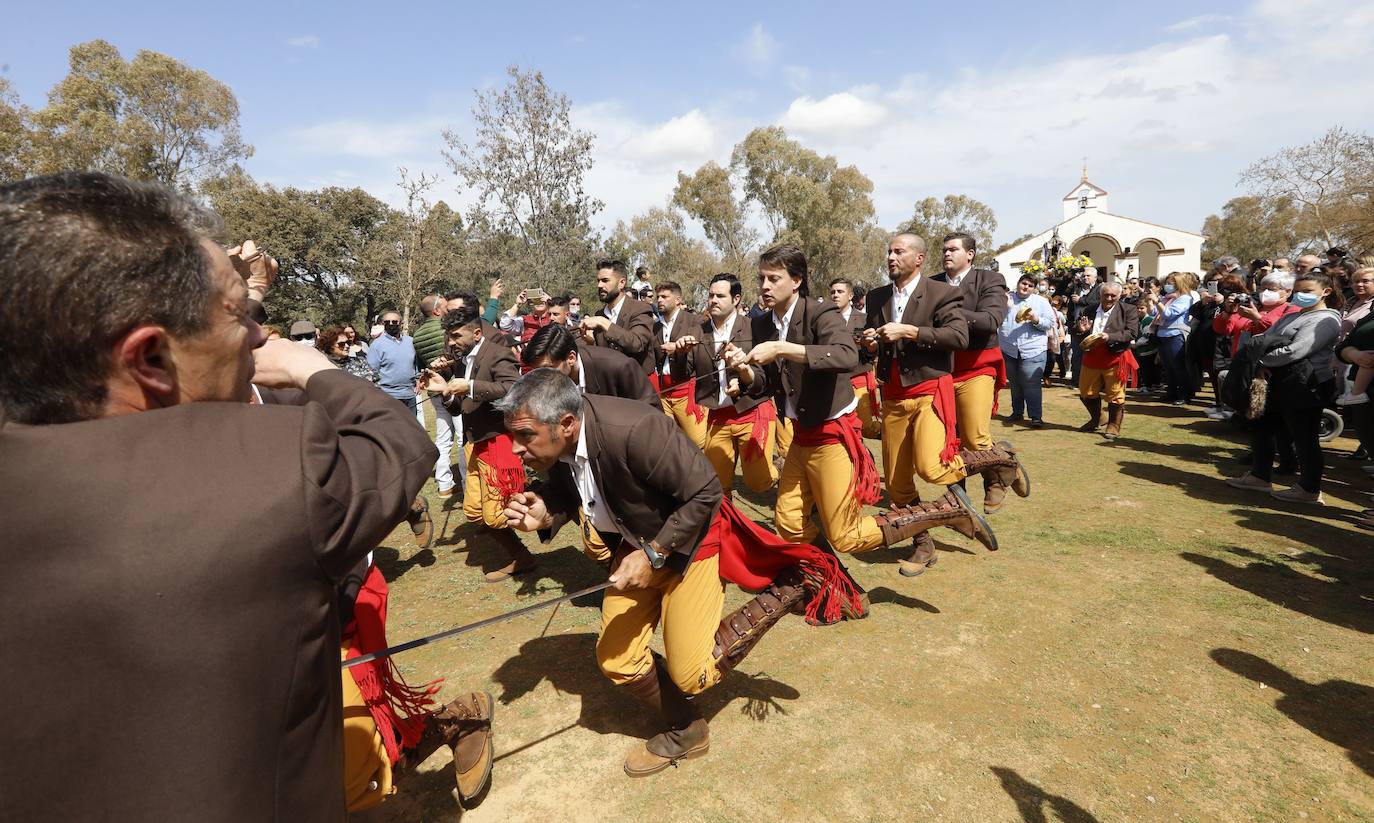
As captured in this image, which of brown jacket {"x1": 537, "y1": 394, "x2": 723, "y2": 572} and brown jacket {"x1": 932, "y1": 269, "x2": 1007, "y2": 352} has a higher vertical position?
brown jacket {"x1": 932, "y1": 269, "x2": 1007, "y2": 352}

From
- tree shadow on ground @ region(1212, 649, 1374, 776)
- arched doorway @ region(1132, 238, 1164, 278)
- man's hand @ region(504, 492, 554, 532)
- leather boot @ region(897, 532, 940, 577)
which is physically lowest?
tree shadow on ground @ region(1212, 649, 1374, 776)

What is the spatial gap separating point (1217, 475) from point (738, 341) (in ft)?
19.3

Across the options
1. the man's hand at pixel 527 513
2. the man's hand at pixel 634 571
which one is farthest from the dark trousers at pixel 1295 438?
the man's hand at pixel 527 513

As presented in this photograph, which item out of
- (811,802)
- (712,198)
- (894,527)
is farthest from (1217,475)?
(712,198)

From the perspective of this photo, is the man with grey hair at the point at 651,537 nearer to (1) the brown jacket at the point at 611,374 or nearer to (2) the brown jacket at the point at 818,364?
(2) the brown jacket at the point at 818,364

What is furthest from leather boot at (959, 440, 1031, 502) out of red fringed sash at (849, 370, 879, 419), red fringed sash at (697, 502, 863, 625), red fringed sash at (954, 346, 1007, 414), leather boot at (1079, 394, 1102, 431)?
leather boot at (1079, 394, 1102, 431)

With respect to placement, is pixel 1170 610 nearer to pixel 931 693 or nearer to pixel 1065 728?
pixel 1065 728

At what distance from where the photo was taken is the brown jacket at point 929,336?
201 inches

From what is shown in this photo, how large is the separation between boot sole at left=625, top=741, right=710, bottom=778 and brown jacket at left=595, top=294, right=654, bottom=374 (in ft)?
13.3

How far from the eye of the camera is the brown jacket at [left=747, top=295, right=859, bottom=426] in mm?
4367

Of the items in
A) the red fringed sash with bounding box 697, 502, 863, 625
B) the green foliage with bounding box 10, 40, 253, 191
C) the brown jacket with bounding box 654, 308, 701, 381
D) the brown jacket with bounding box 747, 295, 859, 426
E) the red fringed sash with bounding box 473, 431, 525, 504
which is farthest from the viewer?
the green foliage with bounding box 10, 40, 253, 191

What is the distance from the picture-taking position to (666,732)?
11.0 ft

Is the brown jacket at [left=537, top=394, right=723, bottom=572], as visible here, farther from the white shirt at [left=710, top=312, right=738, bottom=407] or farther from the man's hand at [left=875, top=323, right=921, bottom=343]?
the white shirt at [left=710, top=312, right=738, bottom=407]

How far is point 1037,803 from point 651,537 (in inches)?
83.3
